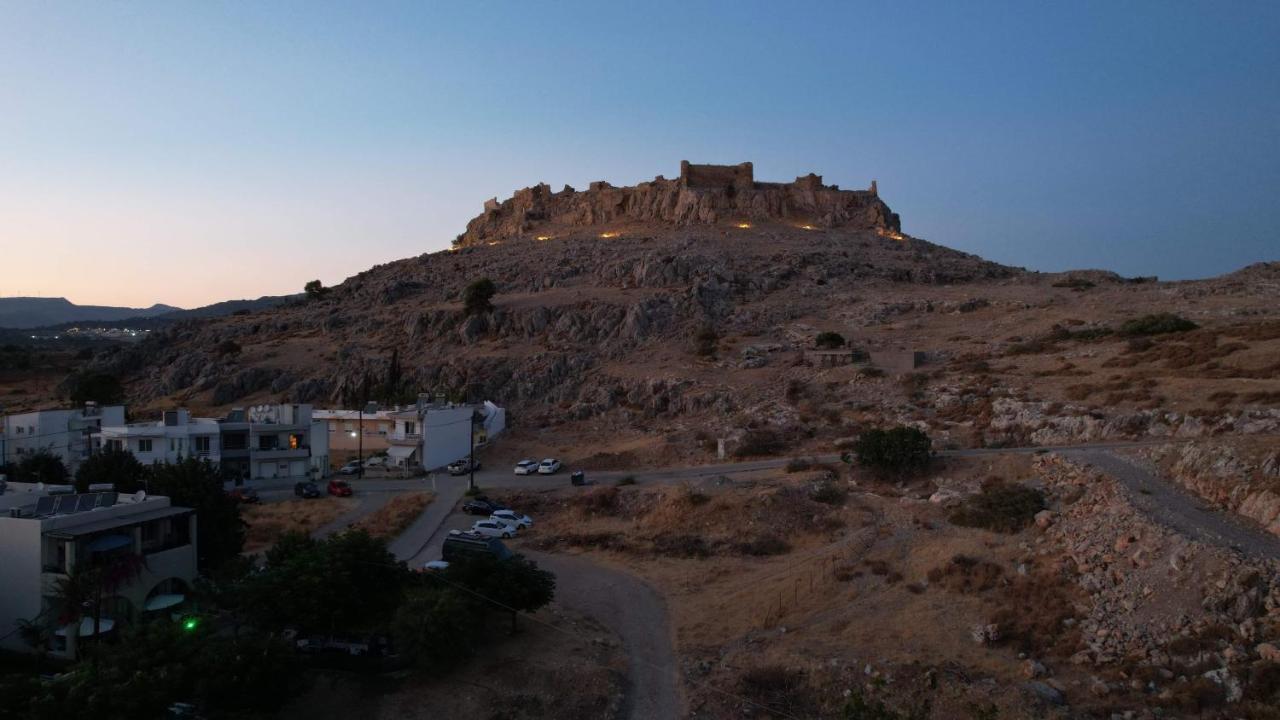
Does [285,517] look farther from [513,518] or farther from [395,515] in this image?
[513,518]

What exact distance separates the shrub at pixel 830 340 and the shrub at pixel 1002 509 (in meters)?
28.0

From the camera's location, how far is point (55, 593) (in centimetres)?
1892

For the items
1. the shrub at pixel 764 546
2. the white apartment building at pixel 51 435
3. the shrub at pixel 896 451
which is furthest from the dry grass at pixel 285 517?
the shrub at pixel 896 451

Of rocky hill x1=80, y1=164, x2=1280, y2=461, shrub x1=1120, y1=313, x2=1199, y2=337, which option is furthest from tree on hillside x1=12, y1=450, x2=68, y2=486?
shrub x1=1120, y1=313, x2=1199, y2=337

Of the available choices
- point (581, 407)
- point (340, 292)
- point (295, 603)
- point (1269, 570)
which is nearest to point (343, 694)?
point (295, 603)

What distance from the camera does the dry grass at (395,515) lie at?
31.0 meters

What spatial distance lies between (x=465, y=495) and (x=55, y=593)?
18029 millimetres

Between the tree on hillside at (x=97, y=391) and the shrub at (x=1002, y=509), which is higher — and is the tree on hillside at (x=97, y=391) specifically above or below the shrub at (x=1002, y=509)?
above

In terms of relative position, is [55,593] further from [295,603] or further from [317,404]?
[317,404]

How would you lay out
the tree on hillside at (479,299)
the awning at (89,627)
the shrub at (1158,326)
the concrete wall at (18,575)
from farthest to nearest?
the tree on hillside at (479,299) < the shrub at (1158,326) < the concrete wall at (18,575) < the awning at (89,627)

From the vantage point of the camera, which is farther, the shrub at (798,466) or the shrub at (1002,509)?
the shrub at (798,466)

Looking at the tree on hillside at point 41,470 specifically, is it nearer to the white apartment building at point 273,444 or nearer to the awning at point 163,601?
the white apartment building at point 273,444

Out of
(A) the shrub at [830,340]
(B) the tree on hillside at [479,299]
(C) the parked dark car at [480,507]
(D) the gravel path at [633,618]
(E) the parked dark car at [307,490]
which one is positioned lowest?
(D) the gravel path at [633,618]

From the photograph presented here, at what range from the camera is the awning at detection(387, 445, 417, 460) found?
42.2 metres
